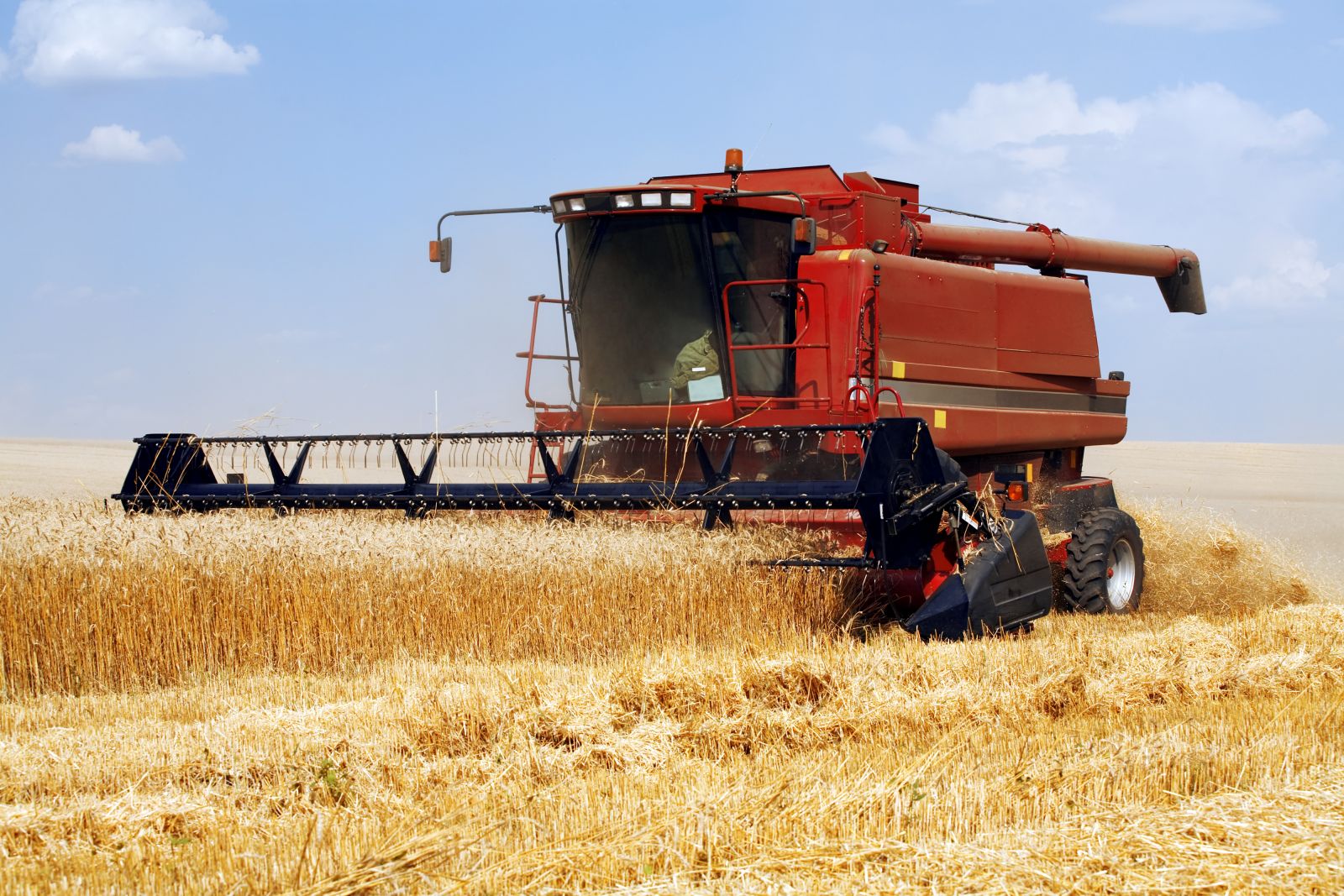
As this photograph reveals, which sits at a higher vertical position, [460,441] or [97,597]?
[460,441]

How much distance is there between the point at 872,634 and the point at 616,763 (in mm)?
2225

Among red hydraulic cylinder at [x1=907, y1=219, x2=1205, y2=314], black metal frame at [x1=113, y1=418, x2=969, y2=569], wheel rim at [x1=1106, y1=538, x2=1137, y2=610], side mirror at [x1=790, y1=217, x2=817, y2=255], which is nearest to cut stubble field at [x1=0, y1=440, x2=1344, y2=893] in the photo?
black metal frame at [x1=113, y1=418, x2=969, y2=569]

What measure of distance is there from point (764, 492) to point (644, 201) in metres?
1.98

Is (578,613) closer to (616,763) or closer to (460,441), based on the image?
(460,441)

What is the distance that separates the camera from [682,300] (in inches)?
282

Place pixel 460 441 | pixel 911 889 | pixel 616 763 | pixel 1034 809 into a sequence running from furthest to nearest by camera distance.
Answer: pixel 460 441 → pixel 616 763 → pixel 1034 809 → pixel 911 889

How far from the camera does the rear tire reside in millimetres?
7234

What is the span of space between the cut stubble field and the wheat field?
0.01 m

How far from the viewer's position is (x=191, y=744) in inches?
150

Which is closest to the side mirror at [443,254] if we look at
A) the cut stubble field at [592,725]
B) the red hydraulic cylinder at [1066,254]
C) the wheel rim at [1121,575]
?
the cut stubble field at [592,725]

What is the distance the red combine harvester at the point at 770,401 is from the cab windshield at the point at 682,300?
11mm

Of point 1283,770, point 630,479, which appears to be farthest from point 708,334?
point 1283,770

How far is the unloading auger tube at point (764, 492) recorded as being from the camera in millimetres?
5613

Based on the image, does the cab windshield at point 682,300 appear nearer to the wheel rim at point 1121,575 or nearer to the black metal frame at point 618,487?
the black metal frame at point 618,487
